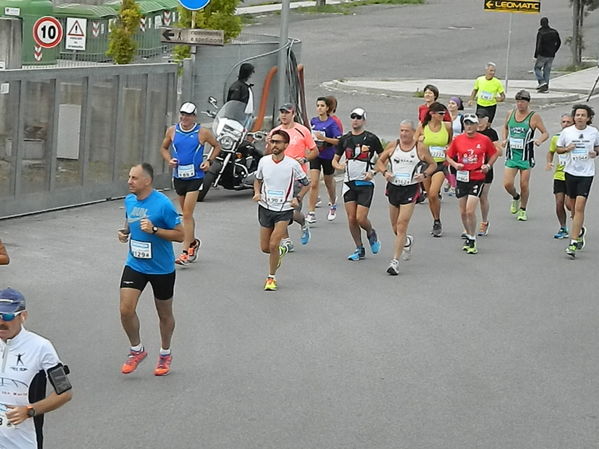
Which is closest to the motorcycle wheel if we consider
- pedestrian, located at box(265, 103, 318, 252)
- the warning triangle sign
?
pedestrian, located at box(265, 103, 318, 252)

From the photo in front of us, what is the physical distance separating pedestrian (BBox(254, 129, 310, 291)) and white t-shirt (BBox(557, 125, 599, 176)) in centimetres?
403

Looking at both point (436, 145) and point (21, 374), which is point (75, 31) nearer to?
point (436, 145)

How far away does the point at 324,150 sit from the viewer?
18516mm

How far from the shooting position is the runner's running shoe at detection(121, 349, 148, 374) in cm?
1077

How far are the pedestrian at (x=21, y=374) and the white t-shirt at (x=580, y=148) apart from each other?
10705 millimetres

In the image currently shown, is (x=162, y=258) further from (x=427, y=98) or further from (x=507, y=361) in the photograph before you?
(x=427, y=98)

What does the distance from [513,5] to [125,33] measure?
51.8ft

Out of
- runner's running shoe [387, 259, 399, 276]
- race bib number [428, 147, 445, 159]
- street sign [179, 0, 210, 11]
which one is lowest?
runner's running shoe [387, 259, 399, 276]

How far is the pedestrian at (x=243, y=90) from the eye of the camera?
2066 centimetres

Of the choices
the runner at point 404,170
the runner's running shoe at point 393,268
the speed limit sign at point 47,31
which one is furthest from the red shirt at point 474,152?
the speed limit sign at point 47,31

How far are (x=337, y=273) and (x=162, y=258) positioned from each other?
4.64 meters

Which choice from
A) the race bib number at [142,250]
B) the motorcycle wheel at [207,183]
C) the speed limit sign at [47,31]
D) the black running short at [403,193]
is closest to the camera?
the race bib number at [142,250]

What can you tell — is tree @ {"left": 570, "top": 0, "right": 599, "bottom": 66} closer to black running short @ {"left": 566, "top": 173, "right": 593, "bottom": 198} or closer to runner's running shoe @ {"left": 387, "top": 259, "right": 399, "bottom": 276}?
black running short @ {"left": 566, "top": 173, "right": 593, "bottom": 198}

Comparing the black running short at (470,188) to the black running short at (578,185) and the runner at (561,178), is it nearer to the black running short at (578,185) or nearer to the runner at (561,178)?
the runner at (561,178)
